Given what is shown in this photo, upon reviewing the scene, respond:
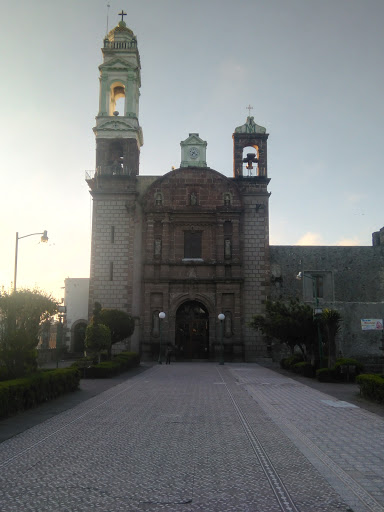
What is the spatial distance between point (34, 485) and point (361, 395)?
42.2 feet

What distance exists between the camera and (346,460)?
822cm

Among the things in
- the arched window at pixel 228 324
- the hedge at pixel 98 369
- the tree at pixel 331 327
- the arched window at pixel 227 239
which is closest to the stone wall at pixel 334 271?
the arched window at pixel 227 239

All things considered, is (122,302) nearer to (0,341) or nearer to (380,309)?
(380,309)

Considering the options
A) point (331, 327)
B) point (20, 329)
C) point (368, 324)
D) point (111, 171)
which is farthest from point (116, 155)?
point (20, 329)

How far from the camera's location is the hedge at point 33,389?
12.6 meters

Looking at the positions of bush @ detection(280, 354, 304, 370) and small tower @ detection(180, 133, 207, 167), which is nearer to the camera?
bush @ detection(280, 354, 304, 370)

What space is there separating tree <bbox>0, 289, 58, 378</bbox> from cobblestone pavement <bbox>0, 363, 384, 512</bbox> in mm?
2345

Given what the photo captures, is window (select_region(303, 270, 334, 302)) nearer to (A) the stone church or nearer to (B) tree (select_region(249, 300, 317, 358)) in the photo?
(A) the stone church

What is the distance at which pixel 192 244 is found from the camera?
40938 mm

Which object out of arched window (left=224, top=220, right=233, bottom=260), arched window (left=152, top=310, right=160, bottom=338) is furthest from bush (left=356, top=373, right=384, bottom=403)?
arched window (left=224, top=220, right=233, bottom=260)

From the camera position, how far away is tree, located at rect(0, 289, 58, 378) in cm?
1549

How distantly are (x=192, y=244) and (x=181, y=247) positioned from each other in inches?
37.5

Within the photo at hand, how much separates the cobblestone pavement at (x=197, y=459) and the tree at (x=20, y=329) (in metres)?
2.34

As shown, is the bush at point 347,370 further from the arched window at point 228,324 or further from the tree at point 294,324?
the arched window at point 228,324
